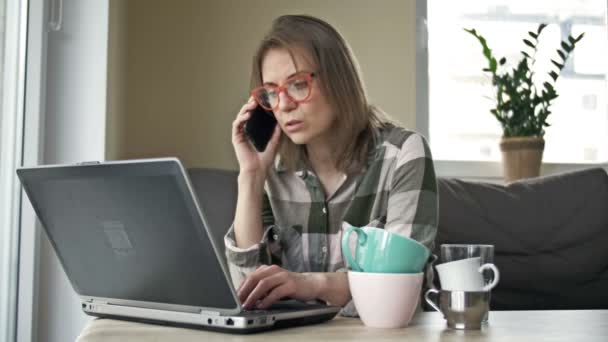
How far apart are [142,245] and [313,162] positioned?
2.52ft

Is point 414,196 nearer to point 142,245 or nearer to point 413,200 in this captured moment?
point 413,200

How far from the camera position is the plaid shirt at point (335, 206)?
131 centimetres

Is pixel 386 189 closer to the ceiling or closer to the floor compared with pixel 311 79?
closer to the floor

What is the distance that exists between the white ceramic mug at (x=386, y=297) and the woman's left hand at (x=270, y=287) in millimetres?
166

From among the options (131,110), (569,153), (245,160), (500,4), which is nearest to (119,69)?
(131,110)

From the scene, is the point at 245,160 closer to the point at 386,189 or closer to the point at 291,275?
the point at 386,189

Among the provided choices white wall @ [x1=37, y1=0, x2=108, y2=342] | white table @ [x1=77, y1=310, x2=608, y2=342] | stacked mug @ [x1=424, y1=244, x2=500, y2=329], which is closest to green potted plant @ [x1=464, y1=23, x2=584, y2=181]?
white wall @ [x1=37, y1=0, x2=108, y2=342]

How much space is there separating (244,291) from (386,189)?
51 cm

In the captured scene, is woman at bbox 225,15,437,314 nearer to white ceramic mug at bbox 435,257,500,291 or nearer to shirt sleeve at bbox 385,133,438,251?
shirt sleeve at bbox 385,133,438,251

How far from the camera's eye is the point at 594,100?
2939 millimetres

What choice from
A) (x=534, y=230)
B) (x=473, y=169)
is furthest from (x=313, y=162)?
(x=473, y=169)

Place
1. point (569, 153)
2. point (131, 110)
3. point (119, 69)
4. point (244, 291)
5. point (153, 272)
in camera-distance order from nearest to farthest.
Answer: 1. point (153, 272)
2. point (244, 291)
3. point (119, 69)
4. point (131, 110)
5. point (569, 153)

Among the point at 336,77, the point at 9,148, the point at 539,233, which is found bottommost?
the point at 539,233

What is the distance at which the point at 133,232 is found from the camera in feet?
2.70
